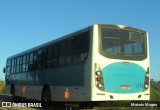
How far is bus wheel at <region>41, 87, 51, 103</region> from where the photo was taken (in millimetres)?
20653

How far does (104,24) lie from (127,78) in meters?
2.45

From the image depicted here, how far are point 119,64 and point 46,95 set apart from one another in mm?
6548

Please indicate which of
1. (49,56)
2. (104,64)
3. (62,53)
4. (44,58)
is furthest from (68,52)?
(44,58)

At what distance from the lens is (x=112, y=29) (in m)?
16.0

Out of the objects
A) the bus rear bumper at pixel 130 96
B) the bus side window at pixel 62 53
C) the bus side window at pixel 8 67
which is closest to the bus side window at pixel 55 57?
the bus side window at pixel 62 53

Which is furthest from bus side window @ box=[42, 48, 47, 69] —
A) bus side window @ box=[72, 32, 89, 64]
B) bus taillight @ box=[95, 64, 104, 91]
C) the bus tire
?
bus taillight @ box=[95, 64, 104, 91]

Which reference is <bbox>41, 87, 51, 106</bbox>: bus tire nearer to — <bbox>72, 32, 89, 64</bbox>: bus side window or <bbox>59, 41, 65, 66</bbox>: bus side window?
<bbox>59, 41, 65, 66</bbox>: bus side window

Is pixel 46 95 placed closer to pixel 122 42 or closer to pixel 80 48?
pixel 80 48

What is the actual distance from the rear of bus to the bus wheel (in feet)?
19.4

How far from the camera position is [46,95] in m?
21.1

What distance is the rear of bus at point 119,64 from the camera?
15.3 m

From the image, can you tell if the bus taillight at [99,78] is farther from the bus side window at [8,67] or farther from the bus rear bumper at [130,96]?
the bus side window at [8,67]

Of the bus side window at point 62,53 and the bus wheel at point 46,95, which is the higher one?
the bus side window at point 62,53

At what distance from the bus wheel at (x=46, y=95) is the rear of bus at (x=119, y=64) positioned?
19.4 feet
